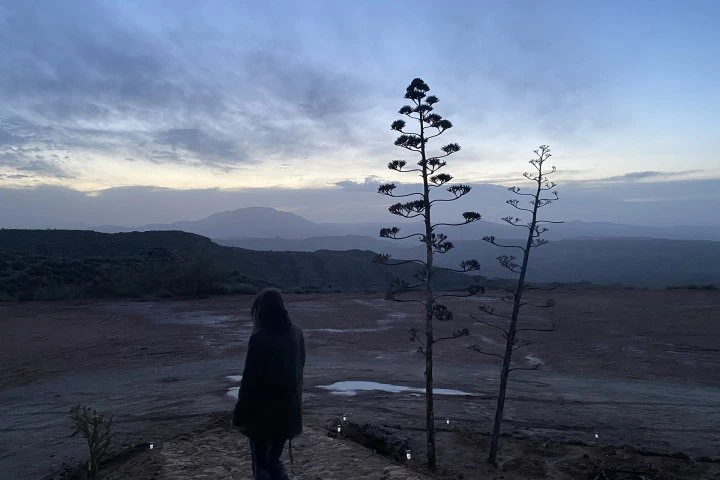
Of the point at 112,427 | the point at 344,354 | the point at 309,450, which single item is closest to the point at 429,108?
the point at 309,450

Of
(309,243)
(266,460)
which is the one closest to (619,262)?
(309,243)

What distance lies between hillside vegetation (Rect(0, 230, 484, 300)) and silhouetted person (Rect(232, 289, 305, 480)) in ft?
96.1

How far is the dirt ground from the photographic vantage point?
7465mm

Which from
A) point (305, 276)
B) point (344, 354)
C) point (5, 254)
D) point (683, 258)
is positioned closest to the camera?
point (344, 354)

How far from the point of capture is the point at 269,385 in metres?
3.71

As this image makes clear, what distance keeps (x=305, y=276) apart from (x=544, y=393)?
1623 inches

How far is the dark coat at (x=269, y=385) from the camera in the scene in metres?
3.69

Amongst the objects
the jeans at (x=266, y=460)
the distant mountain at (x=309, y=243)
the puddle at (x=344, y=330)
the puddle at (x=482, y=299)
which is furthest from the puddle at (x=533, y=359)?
the distant mountain at (x=309, y=243)

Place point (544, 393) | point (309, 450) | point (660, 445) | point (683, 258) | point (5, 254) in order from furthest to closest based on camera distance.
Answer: point (683, 258) < point (5, 254) < point (544, 393) < point (660, 445) < point (309, 450)

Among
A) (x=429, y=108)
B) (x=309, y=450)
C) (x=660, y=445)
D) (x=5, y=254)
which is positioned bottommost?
(x=660, y=445)

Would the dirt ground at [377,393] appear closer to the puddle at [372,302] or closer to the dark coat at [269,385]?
the dark coat at [269,385]

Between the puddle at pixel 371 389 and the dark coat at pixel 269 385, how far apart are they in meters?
7.98

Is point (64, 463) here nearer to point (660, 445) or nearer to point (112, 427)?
point (112, 427)

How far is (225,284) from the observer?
33.9 m
